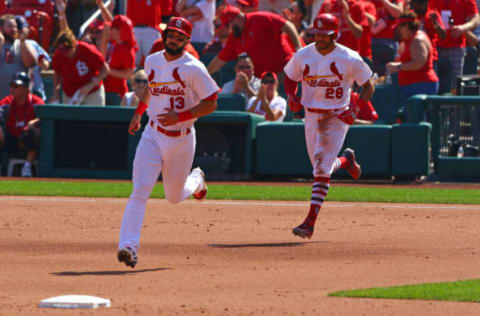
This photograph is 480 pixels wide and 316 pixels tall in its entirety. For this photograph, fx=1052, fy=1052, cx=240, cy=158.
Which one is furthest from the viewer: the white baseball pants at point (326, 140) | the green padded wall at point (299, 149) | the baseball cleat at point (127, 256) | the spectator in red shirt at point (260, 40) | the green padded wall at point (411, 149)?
the spectator in red shirt at point (260, 40)

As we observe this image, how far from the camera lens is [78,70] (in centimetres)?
1725

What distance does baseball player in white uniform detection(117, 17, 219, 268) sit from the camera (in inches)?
322

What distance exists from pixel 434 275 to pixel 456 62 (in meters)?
10.3

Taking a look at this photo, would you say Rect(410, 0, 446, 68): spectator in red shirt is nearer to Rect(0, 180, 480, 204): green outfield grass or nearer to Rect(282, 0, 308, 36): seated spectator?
Rect(282, 0, 308, 36): seated spectator

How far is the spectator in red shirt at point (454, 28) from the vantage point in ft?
56.2

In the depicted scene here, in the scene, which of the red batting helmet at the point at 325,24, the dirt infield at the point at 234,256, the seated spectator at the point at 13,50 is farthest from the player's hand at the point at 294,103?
the seated spectator at the point at 13,50

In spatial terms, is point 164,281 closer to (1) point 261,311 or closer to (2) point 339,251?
(1) point 261,311

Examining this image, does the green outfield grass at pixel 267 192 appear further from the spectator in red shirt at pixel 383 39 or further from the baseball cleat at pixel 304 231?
the baseball cleat at pixel 304 231

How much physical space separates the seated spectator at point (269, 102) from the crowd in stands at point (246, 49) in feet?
0.05

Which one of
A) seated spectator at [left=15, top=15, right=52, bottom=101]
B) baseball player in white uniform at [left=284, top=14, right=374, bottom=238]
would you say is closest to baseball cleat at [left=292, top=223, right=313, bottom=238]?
baseball player in white uniform at [left=284, top=14, right=374, bottom=238]

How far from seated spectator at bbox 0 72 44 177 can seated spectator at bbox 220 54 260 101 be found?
3.19 meters

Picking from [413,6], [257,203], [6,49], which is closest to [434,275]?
[257,203]

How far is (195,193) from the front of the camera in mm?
9984

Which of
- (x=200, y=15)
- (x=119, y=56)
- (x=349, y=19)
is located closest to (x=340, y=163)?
(x=349, y=19)
